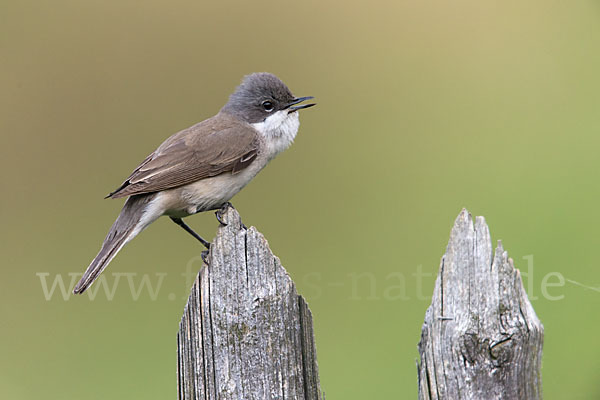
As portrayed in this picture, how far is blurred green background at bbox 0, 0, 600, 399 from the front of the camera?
5719 millimetres

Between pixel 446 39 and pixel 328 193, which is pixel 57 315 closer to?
pixel 328 193

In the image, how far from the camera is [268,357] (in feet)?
9.36

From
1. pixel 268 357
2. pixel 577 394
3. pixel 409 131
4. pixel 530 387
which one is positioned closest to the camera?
pixel 530 387

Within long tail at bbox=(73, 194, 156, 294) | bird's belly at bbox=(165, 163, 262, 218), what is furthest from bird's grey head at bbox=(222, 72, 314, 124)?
long tail at bbox=(73, 194, 156, 294)

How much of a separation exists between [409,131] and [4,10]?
4.28m

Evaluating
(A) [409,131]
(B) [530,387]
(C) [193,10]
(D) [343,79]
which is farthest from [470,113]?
(B) [530,387]

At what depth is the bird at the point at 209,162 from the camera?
4.65m

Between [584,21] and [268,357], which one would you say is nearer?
[268,357]

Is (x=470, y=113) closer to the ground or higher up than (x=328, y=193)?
higher up

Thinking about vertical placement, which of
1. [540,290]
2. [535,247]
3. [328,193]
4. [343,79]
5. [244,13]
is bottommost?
[540,290]

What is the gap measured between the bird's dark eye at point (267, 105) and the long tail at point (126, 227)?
126 cm

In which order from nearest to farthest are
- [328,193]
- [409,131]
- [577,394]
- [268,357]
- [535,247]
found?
1. [268,357]
2. [577,394]
3. [535,247]
4. [328,193]
5. [409,131]

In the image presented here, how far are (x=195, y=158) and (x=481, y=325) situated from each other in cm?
282

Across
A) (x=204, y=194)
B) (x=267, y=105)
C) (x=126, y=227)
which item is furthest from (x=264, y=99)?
(x=126, y=227)
